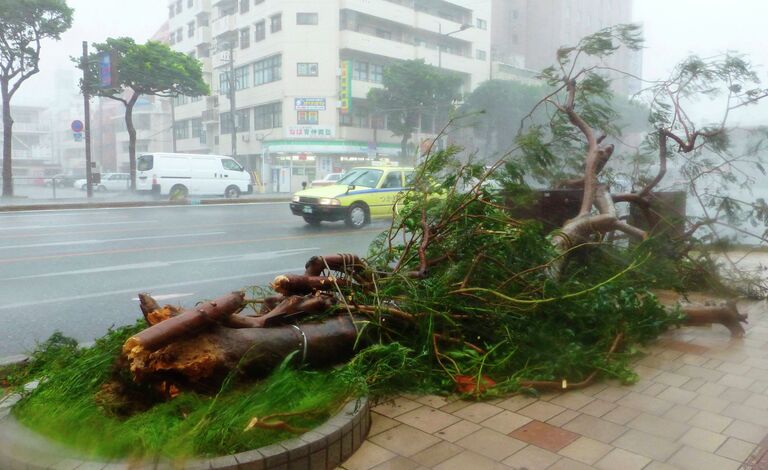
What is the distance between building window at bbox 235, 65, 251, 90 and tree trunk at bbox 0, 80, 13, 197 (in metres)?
11.2

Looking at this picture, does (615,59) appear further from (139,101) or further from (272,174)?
(272,174)

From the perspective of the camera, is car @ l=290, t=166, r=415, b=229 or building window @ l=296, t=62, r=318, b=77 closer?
car @ l=290, t=166, r=415, b=229

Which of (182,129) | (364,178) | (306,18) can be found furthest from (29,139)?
(364,178)

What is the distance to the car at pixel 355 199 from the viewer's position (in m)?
12.0

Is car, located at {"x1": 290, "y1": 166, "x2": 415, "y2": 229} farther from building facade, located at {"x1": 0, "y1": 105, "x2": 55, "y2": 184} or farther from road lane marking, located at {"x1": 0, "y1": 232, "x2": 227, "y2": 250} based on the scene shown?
building facade, located at {"x1": 0, "y1": 105, "x2": 55, "y2": 184}

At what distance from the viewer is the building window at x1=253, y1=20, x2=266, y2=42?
2768cm

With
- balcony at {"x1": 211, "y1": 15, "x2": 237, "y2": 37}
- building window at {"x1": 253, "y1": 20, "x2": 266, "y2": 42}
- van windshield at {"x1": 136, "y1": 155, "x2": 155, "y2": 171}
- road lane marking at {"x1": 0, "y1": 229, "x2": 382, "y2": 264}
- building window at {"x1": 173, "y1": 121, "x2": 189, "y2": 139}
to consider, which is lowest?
road lane marking at {"x1": 0, "y1": 229, "x2": 382, "y2": 264}

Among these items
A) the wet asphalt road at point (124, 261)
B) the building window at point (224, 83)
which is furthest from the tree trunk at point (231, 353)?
the building window at point (224, 83)

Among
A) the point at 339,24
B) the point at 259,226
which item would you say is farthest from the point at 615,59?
the point at 339,24

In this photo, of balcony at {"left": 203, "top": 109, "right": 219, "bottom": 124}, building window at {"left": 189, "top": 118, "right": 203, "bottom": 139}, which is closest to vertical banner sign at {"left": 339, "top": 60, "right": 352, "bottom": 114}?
balcony at {"left": 203, "top": 109, "right": 219, "bottom": 124}

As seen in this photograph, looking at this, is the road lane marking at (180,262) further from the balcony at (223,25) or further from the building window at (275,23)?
the building window at (275,23)

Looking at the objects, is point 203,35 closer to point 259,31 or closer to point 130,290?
point 259,31

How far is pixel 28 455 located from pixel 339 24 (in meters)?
29.3

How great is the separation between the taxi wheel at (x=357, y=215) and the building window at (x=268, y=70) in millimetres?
21097
